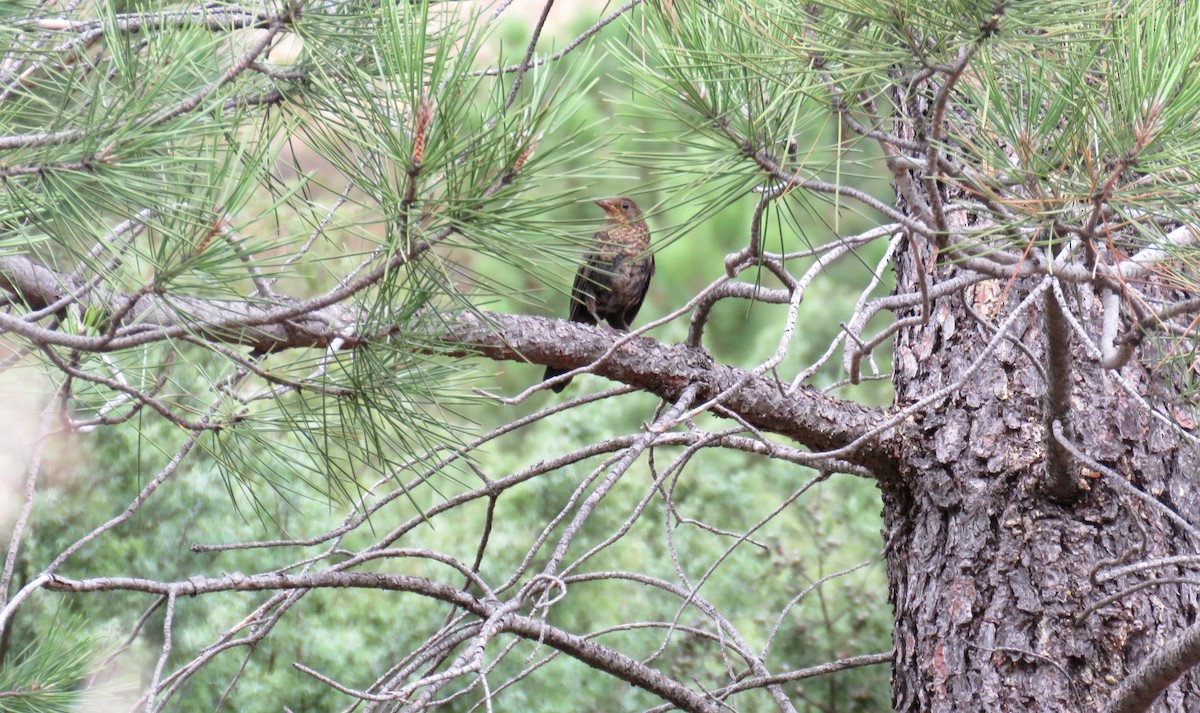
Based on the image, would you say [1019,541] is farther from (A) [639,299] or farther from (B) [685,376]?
(A) [639,299]

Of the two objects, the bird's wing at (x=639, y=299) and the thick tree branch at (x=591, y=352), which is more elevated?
the bird's wing at (x=639, y=299)

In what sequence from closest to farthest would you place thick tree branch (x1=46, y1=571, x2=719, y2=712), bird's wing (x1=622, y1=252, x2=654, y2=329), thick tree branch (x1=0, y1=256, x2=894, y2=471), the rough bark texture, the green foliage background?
thick tree branch (x1=46, y1=571, x2=719, y2=712), thick tree branch (x1=0, y1=256, x2=894, y2=471), the rough bark texture, the green foliage background, bird's wing (x1=622, y1=252, x2=654, y2=329)

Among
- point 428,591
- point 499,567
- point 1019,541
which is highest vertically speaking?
point 499,567

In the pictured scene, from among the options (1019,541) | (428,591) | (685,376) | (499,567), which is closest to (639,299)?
(499,567)

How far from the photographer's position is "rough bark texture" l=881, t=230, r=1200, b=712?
4.96 ft

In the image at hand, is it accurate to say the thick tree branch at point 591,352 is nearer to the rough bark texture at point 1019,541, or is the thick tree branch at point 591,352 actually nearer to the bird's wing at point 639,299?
the rough bark texture at point 1019,541

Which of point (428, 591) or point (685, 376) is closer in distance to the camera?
point (428, 591)

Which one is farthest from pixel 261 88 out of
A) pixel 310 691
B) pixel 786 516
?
pixel 786 516

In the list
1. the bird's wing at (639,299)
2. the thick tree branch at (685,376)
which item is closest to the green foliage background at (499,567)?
the bird's wing at (639,299)

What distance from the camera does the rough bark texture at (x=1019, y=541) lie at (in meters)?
1.51

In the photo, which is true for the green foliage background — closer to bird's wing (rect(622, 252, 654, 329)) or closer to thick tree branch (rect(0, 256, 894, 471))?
bird's wing (rect(622, 252, 654, 329))

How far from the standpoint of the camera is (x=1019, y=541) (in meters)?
1.58

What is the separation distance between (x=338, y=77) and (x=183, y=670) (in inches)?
28.2

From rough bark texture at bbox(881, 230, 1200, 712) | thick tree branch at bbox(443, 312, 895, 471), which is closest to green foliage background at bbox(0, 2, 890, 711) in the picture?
thick tree branch at bbox(443, 312, 895, 471)
